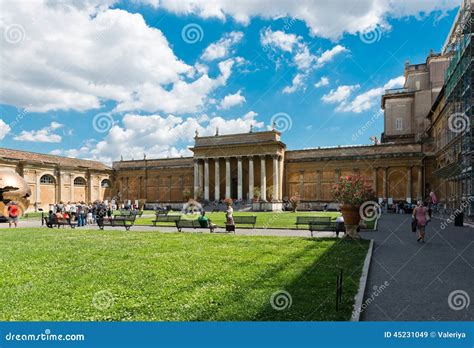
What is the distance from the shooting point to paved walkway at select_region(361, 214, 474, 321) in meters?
5.86

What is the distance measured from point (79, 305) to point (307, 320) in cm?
394

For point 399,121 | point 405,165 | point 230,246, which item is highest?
point 399,121

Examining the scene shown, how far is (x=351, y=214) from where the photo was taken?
14.6m

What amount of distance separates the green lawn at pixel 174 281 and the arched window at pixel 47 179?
42.4 metres

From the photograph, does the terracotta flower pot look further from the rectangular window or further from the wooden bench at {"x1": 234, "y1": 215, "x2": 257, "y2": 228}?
the rectangular window

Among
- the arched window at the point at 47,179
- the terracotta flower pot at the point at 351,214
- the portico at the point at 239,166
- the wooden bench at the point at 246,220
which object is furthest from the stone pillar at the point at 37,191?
the terracotta flower pot at the point at 351,214

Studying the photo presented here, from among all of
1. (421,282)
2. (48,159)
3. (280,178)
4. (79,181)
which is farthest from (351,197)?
(79,181)

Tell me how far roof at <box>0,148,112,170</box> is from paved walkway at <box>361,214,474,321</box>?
48582 mm

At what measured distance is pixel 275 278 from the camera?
7.80 metres

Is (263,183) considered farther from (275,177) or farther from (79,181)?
(79,181)

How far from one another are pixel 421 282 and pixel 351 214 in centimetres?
697

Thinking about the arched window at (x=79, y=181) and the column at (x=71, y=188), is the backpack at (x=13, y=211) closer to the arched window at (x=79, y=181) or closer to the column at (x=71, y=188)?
the column at (x=71, y=188)
